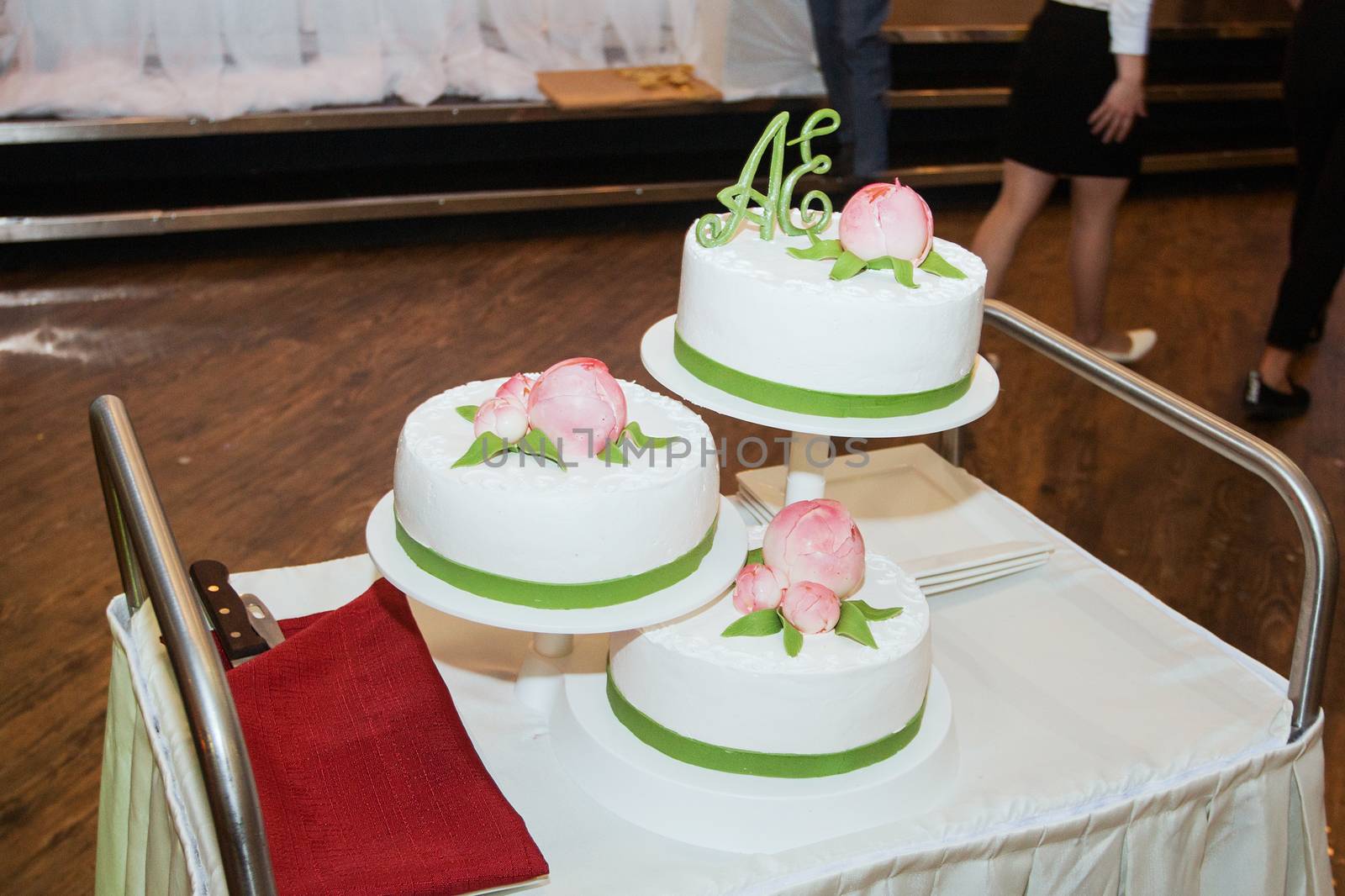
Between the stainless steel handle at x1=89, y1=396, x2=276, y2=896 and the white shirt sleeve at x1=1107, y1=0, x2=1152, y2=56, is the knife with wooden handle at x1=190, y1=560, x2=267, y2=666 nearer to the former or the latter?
the stainless steel handle at x1=89, y1=396, x2=276, y2=896

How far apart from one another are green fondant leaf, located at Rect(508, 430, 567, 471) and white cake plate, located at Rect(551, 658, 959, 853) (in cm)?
22

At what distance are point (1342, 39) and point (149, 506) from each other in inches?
107

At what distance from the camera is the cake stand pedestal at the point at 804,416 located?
111cm

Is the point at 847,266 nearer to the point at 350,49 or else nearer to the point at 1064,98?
the point at 1064,98

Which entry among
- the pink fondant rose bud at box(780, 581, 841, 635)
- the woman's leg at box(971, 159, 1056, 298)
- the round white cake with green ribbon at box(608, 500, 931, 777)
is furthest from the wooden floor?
the pink fondant rose bud at box(780, 581, 841, 635)

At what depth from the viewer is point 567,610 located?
101 cm

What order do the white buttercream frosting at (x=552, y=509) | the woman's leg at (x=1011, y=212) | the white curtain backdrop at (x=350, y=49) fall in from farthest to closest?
the white curtain backdrop at (x=350, y=49) → the woman's leg at (x=1011, y=212) → the white buttercream frosting at (x=552, y=509)

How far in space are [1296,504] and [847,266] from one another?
490 millimetres

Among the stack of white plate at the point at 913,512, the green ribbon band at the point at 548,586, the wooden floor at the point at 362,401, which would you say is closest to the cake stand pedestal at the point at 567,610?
the green ribbon band at the point at 548,586

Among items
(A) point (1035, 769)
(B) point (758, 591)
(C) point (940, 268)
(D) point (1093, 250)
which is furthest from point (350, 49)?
(A) point (1035, 769)

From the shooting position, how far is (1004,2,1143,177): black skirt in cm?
276

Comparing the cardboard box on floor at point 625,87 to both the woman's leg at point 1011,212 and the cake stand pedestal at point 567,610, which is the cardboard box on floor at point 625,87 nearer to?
the woman's leg at point 1011,212

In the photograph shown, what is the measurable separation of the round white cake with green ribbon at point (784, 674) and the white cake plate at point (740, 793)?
0.01 meters

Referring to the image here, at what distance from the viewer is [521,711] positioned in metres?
1.24
